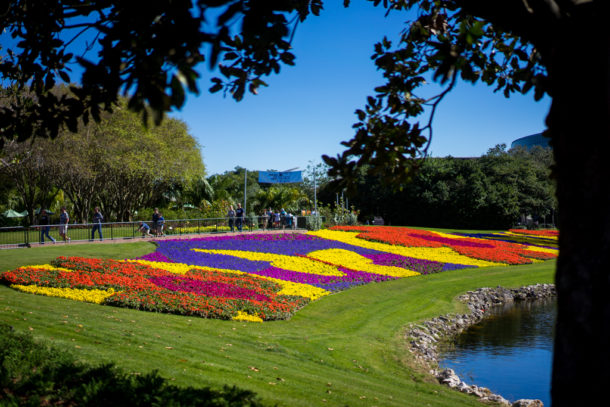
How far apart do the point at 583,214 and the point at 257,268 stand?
17.1 m

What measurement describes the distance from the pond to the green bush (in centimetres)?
719

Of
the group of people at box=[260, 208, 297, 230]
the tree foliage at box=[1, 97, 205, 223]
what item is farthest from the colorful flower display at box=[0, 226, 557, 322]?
the tree foliage at box=[1, 97, 205, 223]

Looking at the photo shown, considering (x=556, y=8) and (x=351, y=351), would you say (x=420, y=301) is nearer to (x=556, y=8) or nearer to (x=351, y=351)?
(x=351, y=351)

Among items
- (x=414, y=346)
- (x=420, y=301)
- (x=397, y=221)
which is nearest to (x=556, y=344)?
(x=414, y=346)

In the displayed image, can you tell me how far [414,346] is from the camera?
1153 centimetres

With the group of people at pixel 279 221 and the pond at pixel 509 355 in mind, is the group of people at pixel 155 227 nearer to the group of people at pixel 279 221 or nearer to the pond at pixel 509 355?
the group of people at pixel 279 221

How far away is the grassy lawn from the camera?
6.99 meters

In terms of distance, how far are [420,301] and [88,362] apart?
1218 centimetres

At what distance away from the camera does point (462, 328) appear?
14547 millimetres

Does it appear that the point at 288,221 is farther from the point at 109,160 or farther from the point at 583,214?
the point at 583,214

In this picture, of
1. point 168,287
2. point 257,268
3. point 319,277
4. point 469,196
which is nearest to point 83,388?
point 168,287

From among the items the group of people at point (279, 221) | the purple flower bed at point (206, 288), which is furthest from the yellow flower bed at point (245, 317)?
the group of people at point (279, 221)

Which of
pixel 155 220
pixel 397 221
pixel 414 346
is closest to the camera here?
pixel 414 346

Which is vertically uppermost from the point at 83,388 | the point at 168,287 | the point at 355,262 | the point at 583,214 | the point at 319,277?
the point at 583,214
